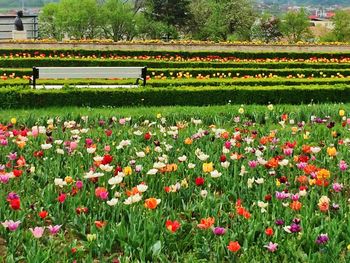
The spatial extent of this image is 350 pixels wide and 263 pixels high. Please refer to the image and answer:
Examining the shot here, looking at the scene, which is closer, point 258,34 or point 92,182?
point 92,182

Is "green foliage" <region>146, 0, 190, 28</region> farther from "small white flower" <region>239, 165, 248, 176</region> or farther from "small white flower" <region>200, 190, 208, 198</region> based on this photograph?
"small white flower" <region>200, 190, 208, 198</region>

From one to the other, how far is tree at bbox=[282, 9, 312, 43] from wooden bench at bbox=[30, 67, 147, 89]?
127 ft

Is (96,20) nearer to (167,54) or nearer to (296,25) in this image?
(296,25)

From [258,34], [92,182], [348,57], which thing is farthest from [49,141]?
[258,34]

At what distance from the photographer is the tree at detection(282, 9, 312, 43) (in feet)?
172

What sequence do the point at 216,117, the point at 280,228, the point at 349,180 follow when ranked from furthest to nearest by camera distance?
the point at 216,117, the point at 349,180, the point at 280,228

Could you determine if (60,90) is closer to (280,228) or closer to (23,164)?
(23,164)

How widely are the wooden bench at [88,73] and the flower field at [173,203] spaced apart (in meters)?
7.75

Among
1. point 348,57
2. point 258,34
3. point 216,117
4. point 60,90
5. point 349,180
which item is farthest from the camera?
point 258,34

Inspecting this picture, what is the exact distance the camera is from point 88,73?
15.4 metres

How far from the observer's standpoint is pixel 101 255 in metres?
4.28

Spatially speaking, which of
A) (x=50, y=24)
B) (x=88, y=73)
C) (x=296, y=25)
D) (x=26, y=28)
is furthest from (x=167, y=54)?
(x=296, y=25)

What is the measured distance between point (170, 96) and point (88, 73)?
2706mm

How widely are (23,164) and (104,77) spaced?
9930 millimetres
